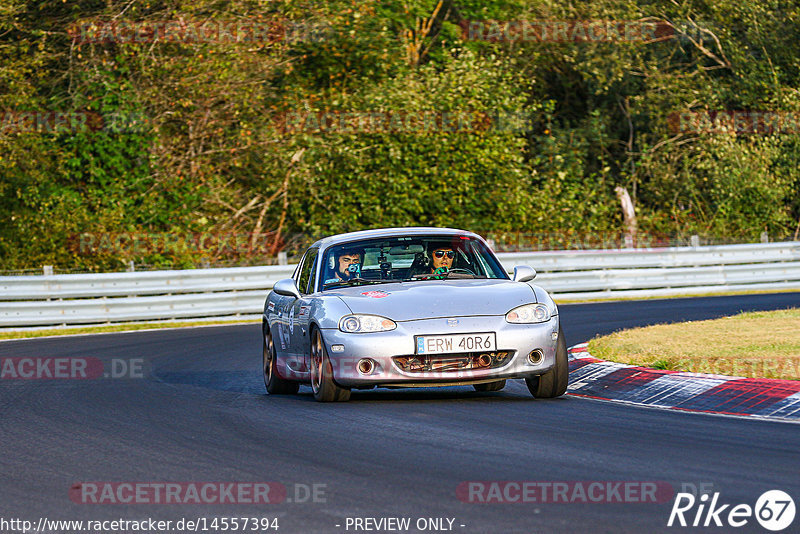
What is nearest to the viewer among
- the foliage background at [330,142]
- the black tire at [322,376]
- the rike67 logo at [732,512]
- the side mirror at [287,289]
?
the rike67 logo at [732,512]

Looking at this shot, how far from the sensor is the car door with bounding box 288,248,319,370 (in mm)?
10648

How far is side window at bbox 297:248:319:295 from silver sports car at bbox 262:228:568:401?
185mm

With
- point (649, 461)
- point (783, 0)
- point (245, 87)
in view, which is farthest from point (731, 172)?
point (649, 461)

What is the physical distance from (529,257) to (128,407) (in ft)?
52.0

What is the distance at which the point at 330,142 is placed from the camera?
29359 millimetres

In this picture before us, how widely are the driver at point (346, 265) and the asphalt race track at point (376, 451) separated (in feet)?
3.33

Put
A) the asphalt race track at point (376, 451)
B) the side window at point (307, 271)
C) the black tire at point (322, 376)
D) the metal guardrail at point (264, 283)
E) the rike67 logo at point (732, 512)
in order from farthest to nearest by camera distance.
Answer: the metal guardrail at point (264, 283), the side window at point (307, 271), the black tire at point (322, 376), the asphalt race track at point (376, 451), the rike67 logo at point (732, 512)

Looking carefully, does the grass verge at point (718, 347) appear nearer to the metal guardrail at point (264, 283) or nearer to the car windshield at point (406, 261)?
the car windshield at point (406, 261)

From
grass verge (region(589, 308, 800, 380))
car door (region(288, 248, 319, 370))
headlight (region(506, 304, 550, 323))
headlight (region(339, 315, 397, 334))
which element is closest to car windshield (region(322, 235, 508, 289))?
car door (region(288, 248, 319, 370))

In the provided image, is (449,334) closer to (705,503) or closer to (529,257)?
(705,503)

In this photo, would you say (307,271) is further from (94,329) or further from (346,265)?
(94,329)

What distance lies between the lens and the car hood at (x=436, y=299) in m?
9.77

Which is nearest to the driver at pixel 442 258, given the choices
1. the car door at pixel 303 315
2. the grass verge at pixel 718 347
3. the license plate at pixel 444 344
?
the car door at pixel 303 315

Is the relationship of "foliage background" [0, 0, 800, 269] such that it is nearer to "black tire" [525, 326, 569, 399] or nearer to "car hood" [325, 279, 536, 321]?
"car hood" [325, 279, 536, 321]
